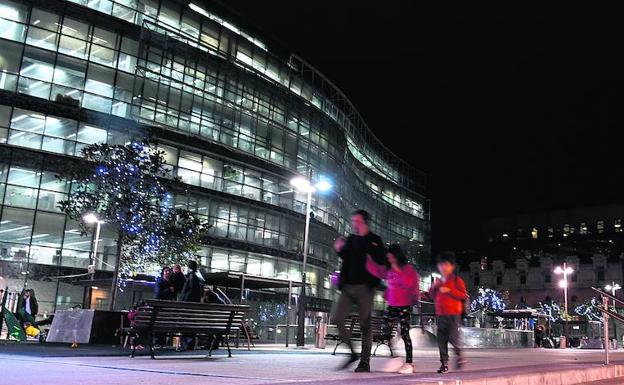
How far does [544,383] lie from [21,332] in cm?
1334

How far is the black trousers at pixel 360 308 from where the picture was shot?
723 cm

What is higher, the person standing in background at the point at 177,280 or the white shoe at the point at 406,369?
the person standing in background at the point at 177,280

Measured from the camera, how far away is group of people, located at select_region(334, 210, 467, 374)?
23.7ft

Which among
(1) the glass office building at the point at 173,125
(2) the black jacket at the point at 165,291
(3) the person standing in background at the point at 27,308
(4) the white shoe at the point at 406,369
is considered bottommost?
(4) the white shoe at the point at 406,369

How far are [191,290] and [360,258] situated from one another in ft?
19.5

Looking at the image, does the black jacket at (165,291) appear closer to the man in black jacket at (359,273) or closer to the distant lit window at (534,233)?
the man in black jacket at (359,273)

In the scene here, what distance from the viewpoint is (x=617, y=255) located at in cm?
9169

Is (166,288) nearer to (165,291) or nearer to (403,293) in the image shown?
(165,291)

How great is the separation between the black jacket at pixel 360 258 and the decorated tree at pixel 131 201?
38.6ft

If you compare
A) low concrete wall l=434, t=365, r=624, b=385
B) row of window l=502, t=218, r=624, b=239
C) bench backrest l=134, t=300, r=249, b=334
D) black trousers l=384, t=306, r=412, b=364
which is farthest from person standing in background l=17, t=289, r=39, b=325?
row of window l=502, t=218, r=624, b=239

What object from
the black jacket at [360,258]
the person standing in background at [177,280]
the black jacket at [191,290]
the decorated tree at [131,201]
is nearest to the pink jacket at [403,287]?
the black jacket at [360,258]

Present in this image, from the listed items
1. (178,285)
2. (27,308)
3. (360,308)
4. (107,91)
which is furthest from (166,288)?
(107,91)

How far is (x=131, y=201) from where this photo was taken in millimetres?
18953

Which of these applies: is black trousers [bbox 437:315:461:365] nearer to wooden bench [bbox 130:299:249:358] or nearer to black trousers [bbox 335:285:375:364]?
black trousers [bbox 335:285:375:364]
